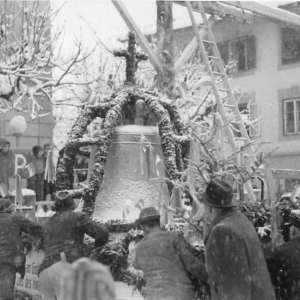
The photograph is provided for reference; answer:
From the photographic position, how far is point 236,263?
432 centimetres

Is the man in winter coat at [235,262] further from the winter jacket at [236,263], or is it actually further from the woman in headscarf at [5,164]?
the woman in headscarf at [5,164]

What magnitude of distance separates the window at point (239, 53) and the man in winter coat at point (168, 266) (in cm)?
2156

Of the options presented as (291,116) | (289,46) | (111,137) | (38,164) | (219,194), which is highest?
(289,46)

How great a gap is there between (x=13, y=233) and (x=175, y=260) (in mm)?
2264

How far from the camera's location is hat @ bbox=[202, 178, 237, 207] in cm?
454

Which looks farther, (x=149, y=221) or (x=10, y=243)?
(x=10, y=243)

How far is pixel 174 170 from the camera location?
7.50 m

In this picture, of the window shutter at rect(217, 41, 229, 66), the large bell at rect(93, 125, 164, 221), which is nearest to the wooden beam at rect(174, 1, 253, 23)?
the large bell at rect(93, 125, 164, 221)

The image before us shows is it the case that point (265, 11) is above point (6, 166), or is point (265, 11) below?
above

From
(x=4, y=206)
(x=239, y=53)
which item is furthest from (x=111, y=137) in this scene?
(x=239, y=53)

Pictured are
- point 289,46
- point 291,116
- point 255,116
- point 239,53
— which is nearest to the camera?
point 291,116

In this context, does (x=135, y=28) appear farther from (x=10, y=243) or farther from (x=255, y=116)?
(x=255, y=116)

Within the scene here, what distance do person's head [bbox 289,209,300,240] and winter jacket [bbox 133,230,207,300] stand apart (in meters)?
0.82

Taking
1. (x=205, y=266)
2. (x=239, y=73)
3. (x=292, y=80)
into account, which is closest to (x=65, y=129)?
(x=239, y=73)
